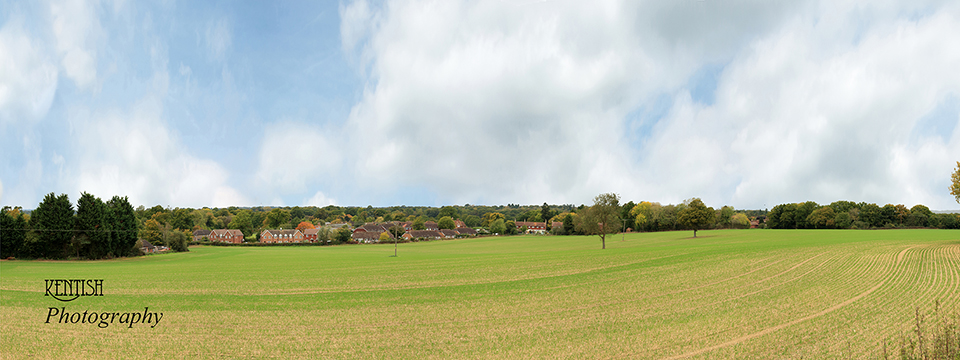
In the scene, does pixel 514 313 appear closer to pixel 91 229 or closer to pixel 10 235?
pixel 91 229

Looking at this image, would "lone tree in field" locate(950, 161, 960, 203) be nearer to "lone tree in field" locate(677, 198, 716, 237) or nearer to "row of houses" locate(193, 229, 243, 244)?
"lone tree in field" locate(677, 198, 716, 237)

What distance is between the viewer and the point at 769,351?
1138cm

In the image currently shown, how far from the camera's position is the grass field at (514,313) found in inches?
463

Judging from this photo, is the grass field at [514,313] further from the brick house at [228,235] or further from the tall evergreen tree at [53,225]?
the brick house at [228,235]

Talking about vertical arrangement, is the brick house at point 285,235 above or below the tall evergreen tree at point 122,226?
below

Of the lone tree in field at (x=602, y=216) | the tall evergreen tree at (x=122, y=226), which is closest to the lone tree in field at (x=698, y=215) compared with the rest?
the lone tree in field at (x=602, y=216)

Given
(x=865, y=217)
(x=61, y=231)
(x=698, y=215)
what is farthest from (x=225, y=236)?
(x=865, y=217)

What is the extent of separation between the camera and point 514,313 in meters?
15.9

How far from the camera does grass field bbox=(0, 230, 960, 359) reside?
11.8 metres

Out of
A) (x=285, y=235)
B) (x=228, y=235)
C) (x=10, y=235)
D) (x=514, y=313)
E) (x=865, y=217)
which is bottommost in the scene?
(x=285, y=235)

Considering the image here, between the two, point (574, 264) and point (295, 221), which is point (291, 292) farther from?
point (295, 221)

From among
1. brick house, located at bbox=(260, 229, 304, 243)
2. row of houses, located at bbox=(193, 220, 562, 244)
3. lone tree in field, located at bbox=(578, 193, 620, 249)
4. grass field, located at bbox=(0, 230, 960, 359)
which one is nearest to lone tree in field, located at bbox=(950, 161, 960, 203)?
grass field, located at bbox=(0, 230, 960, 359)

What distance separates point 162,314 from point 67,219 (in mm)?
50510

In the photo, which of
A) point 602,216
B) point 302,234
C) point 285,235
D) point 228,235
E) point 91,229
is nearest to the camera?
point 91,229
